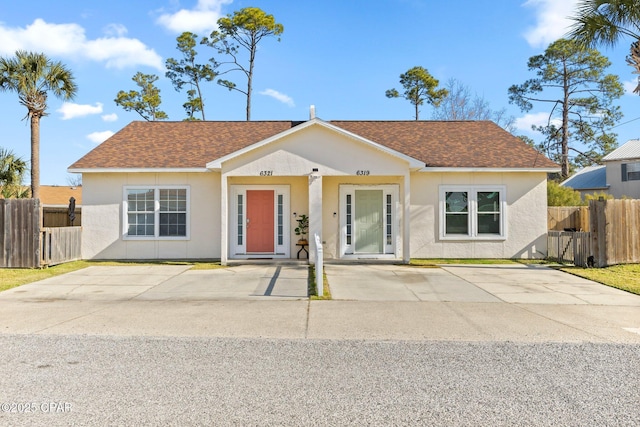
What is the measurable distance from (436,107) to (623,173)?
13.6m

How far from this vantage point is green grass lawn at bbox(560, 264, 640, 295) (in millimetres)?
9961

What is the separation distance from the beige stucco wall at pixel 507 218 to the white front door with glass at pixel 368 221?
2.80ft

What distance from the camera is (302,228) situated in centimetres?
1448

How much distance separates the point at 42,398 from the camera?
3963 mm

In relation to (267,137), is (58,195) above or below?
below

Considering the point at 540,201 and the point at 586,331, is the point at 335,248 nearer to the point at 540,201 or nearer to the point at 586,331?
the point at 540,201

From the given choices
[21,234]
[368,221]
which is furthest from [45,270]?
[368,221]

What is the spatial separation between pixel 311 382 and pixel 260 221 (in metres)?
10.6

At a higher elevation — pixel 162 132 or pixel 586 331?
pixel 162 132

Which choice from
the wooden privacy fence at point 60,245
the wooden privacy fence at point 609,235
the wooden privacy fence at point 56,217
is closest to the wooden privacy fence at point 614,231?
the wooden privacy fence at point 609,235

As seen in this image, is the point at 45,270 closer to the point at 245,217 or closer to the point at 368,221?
the point at 245,217

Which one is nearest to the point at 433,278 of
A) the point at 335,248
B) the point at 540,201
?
the point at 335,248

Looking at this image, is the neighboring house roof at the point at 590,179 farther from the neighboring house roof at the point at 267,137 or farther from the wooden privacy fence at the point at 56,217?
the wooden privacy fence at the point at 56,217

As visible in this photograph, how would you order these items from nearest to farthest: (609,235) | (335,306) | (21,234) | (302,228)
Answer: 1. (335,306)
2. (21,234)
3. (609,235)
4. (302,228)
